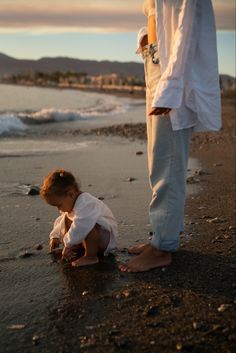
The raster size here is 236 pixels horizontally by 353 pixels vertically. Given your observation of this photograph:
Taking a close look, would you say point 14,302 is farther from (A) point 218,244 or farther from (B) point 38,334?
(A) point 218,244

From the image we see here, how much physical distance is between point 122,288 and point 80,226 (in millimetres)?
595

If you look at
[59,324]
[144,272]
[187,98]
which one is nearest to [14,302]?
[59,324]

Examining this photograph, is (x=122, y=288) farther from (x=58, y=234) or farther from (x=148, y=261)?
(x=58, y=234)

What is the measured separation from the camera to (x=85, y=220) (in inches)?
136

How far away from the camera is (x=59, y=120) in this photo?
19250 millimetres

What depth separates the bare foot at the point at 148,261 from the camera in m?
3.31

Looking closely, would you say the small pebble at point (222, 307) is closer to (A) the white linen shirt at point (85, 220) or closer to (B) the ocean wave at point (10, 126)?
(A) the white linen shirt at point (85, 220)

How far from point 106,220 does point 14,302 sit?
3.16 ft

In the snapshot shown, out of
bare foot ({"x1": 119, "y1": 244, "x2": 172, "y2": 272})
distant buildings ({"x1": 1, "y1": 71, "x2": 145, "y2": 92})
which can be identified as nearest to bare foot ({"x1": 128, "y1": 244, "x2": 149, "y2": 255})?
bare foot ({"x1": 119, "y1": 244, "x2": 172, "y2": 272})

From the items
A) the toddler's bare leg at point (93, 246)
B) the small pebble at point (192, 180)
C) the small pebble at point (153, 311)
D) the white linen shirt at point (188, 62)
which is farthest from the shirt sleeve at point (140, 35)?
the small pebble at point (192, 180)

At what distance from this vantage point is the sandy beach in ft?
7.98

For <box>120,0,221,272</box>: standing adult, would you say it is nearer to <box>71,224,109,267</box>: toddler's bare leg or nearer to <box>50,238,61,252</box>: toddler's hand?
<box>71,224,109,267</box>: toddler's bare leg

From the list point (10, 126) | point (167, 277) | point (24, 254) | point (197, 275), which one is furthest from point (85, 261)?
point (10, 126)

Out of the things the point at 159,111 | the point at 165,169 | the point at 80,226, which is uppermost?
the point at 159,111
